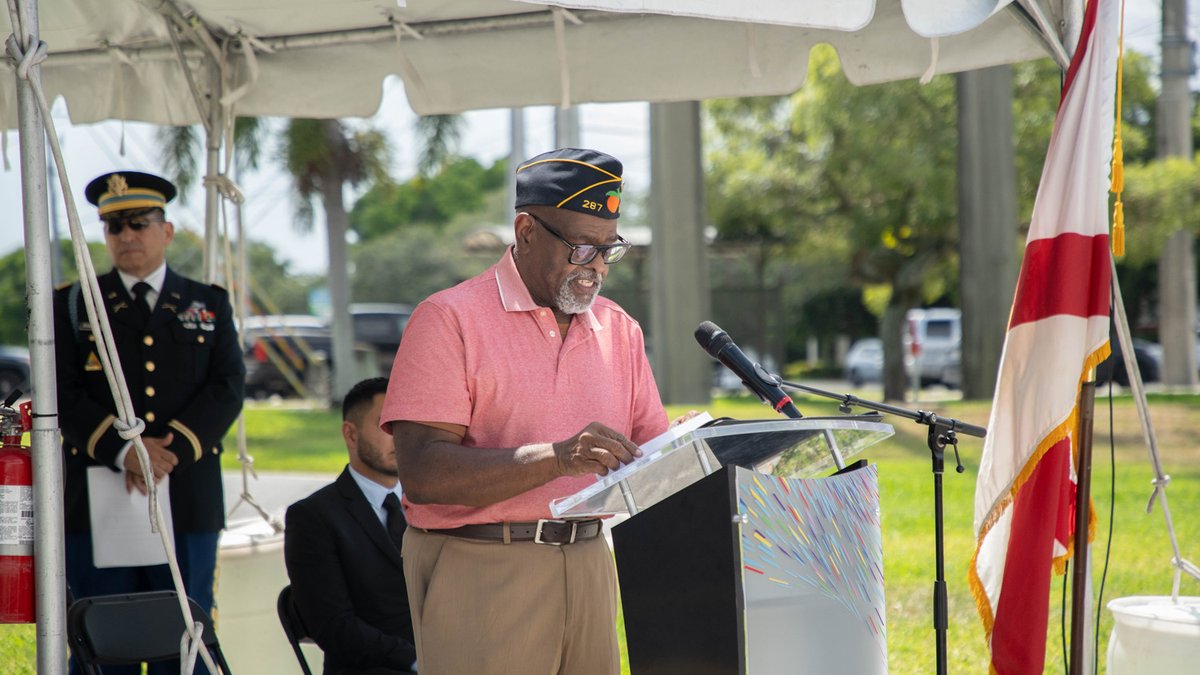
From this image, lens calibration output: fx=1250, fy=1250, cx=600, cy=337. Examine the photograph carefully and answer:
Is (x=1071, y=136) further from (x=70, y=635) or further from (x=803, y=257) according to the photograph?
(x=803, y=257)

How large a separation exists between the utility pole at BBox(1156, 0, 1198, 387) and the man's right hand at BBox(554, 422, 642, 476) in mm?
19621

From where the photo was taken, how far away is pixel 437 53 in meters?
4.81

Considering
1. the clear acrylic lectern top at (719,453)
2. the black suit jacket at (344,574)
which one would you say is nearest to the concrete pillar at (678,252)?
the black suit jacket at (344,574)

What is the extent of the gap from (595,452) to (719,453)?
32 centimetres

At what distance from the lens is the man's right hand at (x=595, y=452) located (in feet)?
8.31

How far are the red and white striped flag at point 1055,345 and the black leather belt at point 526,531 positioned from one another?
4.33 feet

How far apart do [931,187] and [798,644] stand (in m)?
18.0

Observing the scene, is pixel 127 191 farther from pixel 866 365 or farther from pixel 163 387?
pixel 866 365

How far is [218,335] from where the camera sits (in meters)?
4.74

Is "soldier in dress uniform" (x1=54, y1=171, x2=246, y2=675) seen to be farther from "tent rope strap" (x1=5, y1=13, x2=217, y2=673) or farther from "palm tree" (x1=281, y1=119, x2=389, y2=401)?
"palm tree" (x1=281, y1=119, x2=389, y2=401)

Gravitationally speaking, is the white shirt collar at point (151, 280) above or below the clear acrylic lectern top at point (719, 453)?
above

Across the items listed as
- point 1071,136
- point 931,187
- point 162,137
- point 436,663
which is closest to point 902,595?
point 1071,136

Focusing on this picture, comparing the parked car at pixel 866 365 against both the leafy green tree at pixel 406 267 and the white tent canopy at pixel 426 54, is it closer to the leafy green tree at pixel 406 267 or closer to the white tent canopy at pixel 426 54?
the leafy green tree at pixel 406 267

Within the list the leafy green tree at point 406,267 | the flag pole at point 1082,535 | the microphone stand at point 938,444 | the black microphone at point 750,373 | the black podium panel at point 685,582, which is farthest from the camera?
the leafy green tree at point 406,267
